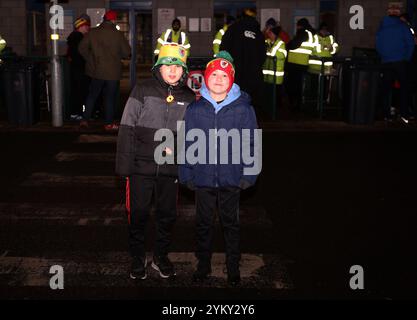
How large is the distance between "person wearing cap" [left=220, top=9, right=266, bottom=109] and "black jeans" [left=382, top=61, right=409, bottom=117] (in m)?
2.89

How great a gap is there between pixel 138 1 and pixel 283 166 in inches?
518

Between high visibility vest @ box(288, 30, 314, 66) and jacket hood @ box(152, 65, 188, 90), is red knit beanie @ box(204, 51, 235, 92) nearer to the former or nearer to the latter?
jacket hood @ box(152, 65, 188, 90)

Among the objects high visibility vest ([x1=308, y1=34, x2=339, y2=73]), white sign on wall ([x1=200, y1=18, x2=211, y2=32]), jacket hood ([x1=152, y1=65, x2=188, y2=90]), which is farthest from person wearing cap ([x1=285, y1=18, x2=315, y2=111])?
jacket hood ([x1=152, y1=65, x2=188, y2=90])

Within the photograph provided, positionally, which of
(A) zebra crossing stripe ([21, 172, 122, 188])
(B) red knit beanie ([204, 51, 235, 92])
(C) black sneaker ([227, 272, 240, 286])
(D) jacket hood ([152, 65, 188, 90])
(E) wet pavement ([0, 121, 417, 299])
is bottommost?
(A) zebra crossing stripe ([21, 172, 122, 188])

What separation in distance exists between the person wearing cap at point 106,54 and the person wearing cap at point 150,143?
7.33 m

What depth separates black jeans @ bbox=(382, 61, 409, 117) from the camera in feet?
45.4

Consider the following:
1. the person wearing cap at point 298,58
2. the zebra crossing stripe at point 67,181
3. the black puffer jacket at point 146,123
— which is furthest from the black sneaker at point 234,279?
the person wearing cap at point 298,58

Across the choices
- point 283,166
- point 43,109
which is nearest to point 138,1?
point 43,109

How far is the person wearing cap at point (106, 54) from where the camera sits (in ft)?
40.8

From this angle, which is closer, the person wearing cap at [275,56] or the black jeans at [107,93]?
the black jeans at [107,93]

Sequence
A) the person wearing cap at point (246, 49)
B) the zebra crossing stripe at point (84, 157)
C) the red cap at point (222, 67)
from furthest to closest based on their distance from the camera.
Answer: the person wearing cap at point (246, 49) < the zebra crossing stripe at point (84, 157) < the red cap at point (222, 67)

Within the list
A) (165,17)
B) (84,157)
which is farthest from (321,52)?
(84,157)

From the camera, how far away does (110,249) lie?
6.16 meters

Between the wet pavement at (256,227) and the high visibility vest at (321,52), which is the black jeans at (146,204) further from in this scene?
the high visibility vest at (321,52)
